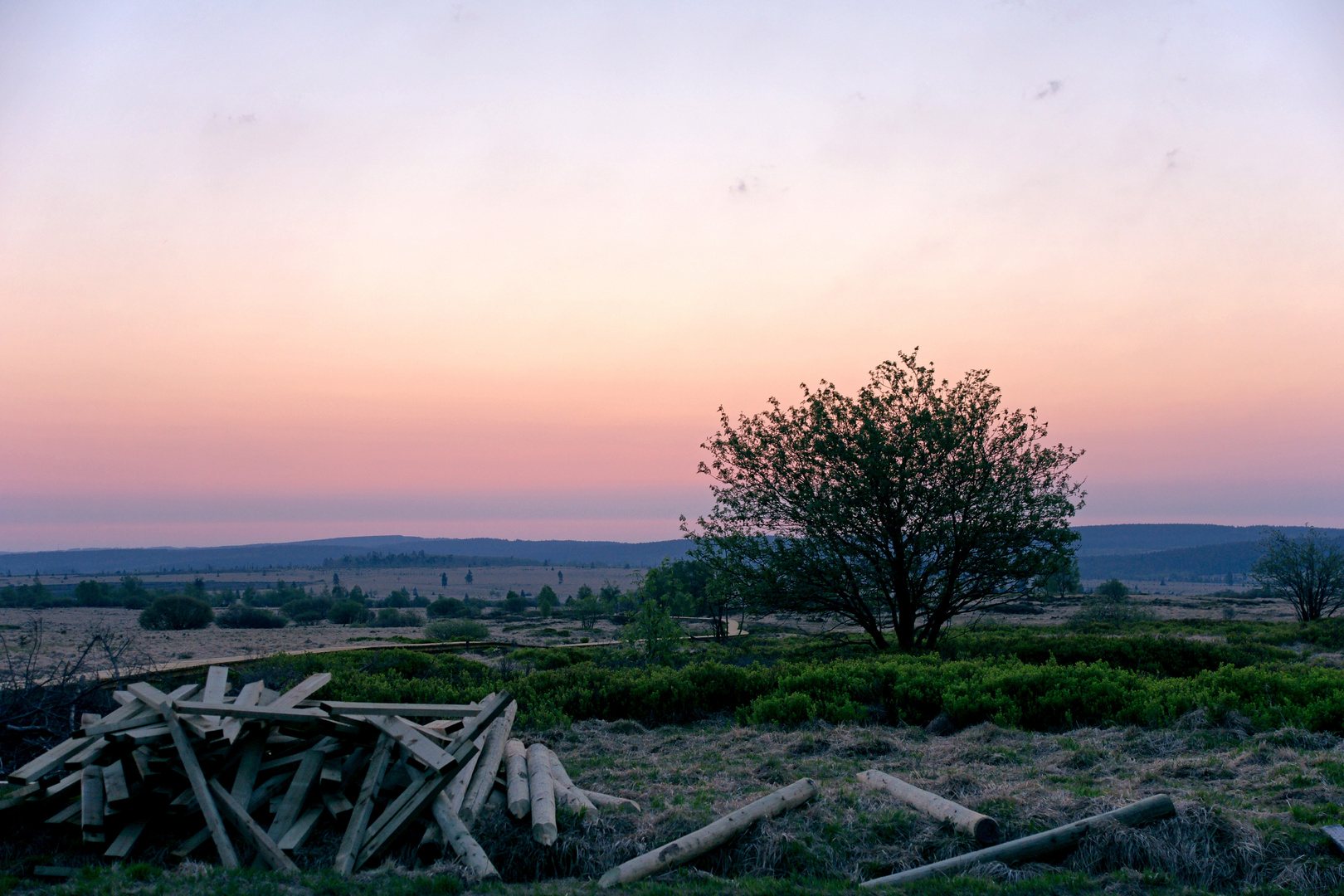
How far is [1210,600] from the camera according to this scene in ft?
229

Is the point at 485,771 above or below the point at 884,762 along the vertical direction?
above

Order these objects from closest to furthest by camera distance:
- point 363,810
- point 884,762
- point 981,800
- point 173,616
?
point 363,810 < point 981,800 < point 884,762 < point 173,616

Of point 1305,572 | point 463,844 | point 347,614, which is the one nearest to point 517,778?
point 463,844

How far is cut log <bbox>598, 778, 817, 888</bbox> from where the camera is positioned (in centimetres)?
668

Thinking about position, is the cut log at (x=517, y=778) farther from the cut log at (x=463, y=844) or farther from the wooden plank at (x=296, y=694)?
the wooden plank at (x=296, y=694)

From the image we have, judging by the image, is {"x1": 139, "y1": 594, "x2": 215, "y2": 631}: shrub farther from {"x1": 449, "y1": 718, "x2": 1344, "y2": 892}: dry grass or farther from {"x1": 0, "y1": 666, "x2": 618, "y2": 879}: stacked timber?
{"x1": 449, "y1": 718, "x2": 1344, "y2": 892}: dry grass

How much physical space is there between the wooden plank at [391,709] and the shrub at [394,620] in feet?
176

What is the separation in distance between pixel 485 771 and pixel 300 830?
74.6 inches

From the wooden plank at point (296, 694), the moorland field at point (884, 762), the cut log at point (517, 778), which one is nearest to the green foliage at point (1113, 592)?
the moorland field at point (884, 762)

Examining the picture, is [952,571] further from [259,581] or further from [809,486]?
[259,581]

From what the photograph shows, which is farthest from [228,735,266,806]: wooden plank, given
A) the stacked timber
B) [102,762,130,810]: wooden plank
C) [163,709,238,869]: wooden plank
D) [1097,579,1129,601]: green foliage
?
[1097,579,1129,601]: green foliage

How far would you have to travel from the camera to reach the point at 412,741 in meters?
8.19

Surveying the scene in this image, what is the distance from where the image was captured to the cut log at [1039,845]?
661 cm

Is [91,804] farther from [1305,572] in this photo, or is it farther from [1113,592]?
[1113,592]
